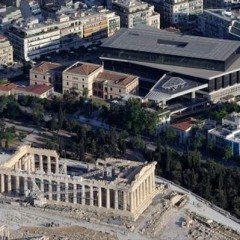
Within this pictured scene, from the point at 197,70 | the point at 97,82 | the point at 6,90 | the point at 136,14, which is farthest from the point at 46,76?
the point at 136,14

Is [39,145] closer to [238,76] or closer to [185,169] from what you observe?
[185,169]

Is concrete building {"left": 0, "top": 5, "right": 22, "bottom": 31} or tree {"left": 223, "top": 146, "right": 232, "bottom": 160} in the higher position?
concrete building {"left": 0, "top": 5, "right": 22, "bottom": 31}

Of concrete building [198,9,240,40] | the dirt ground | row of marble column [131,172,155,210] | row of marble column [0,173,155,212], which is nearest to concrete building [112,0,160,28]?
concrete building [198,9,240,40]

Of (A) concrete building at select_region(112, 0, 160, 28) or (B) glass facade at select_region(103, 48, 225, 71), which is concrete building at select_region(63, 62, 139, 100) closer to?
(B) glass facade at select_region(103, 48, 225, 71)

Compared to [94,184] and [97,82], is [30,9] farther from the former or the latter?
[94,184]

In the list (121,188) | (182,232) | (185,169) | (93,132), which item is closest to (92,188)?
(121,188)

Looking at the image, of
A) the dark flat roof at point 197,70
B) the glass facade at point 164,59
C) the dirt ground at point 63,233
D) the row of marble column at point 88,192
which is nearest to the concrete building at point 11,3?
the glass facade at point 164,59
